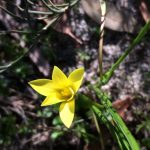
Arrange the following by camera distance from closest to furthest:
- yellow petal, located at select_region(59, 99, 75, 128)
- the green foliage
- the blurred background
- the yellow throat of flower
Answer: yellow petal, located at select_region(59, 99, 75, 128), the yellow throat of flower, the blurred background, the green foliage

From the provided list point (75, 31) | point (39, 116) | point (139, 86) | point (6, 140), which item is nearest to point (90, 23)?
point (75, 31)

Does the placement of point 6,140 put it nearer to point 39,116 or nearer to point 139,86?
point 39,116

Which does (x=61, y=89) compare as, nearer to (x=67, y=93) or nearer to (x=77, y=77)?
(x=67, y=93)

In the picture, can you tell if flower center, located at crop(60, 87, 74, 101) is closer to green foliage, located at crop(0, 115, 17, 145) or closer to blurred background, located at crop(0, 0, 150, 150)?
blurred background, located at crop(0, 0, 150, 150)

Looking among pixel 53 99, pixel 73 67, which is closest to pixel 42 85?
pixel 53 99

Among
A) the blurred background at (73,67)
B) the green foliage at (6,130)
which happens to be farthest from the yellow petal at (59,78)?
the green foliage at (6,130)

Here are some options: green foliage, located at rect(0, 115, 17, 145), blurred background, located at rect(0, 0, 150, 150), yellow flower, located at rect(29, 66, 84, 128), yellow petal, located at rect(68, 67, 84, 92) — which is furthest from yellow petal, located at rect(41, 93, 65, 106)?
green foliage, located at rect(0, 115, 17, 145)

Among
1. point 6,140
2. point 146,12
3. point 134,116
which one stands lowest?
point 134,116
